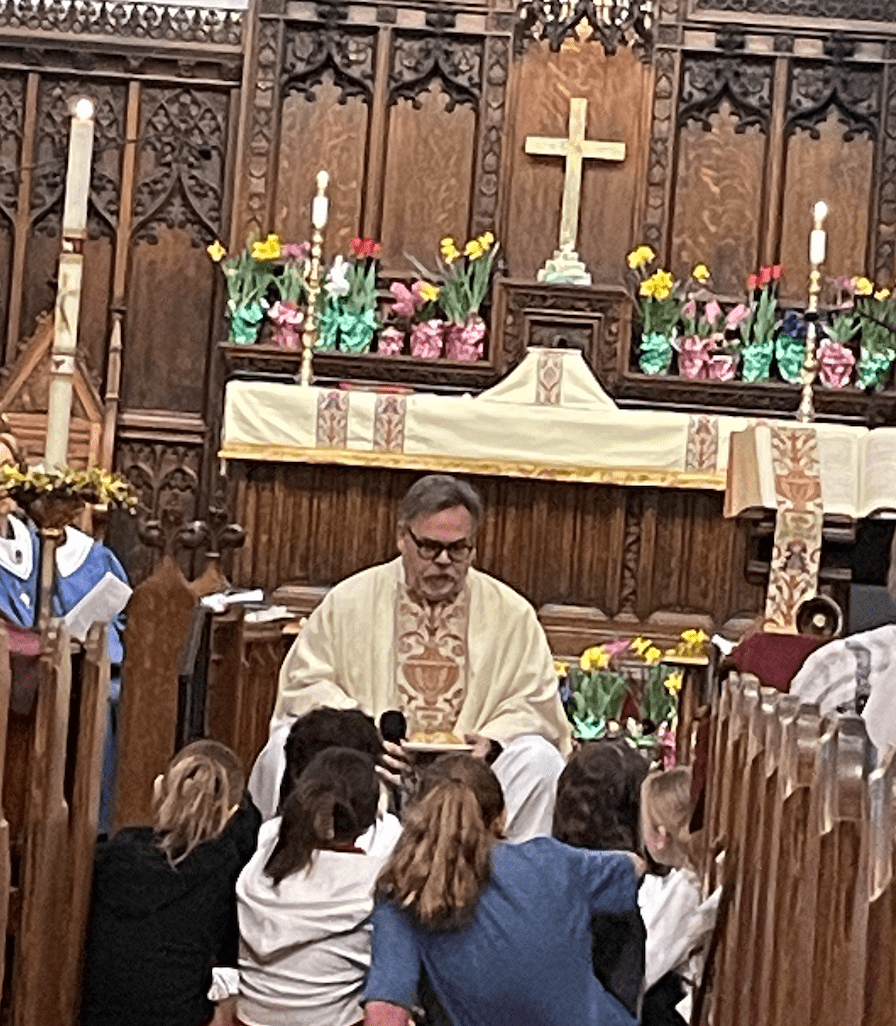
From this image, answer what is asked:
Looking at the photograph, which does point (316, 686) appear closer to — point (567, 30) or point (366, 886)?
point (366, 886)

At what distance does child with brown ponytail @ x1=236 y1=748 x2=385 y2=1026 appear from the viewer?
4621mm

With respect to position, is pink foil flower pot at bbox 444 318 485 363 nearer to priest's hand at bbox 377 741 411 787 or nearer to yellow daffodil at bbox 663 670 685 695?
yellow daffodil at bbox 663 670 685 695

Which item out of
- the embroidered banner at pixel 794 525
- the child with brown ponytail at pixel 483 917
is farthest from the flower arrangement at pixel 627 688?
the child with brown ponytail at pixel 483 917

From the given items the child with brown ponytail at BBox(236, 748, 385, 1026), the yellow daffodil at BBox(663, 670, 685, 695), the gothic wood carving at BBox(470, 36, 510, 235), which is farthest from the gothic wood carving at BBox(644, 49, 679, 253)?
the child with brown ponytail at BBox(236, 748, 385, 1026)

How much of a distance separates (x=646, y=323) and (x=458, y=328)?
3.06 feet

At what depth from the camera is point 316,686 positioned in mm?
7031

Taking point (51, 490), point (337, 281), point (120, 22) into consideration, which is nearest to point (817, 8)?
point (337, 281)

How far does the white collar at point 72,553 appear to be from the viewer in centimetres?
862

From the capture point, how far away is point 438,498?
6812 mm

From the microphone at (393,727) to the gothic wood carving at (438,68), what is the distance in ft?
22.0

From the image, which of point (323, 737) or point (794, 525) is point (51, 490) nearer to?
point (323, 737)

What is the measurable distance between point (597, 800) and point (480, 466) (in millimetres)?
5590

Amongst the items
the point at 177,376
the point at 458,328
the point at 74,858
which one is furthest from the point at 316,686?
the point at 177,376

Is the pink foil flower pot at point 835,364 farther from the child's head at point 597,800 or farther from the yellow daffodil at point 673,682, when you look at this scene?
the child's head at point 597,800
